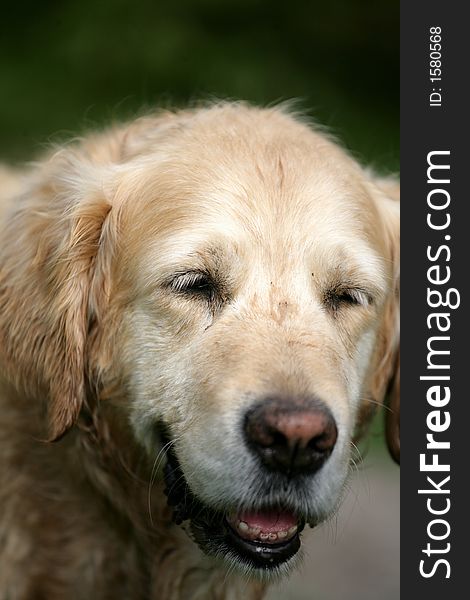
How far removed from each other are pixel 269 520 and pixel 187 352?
67cm

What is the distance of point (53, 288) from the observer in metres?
4.25

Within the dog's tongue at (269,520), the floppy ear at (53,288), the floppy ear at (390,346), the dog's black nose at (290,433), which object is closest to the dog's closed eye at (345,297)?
the floppy ear at (390,346)

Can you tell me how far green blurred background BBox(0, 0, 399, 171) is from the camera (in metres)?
12.3

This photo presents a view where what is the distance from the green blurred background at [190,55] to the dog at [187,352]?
7589 mm

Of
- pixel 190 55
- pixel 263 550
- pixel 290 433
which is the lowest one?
pixel 263 550

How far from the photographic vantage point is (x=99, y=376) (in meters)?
4.24

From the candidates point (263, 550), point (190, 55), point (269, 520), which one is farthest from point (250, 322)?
point (190, 55)

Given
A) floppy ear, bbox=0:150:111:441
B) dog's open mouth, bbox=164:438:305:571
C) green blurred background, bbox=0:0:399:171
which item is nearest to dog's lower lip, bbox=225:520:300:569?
dog's open mouth, bbox=164:438:305:571

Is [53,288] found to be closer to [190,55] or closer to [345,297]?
[345,297]

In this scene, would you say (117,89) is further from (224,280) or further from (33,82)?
(224,280)

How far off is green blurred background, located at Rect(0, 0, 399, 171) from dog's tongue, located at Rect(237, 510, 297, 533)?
27.9 ft

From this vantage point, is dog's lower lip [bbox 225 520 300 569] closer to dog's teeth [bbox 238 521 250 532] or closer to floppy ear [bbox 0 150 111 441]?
dog's teeth [bbox 238 521 250 532]

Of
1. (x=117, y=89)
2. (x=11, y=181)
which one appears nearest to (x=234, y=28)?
(x=117, y=89)

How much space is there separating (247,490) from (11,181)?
92.5 inches
